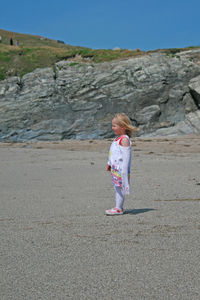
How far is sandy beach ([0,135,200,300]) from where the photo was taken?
2.37 metres

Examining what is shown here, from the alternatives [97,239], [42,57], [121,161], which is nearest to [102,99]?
[42,57]

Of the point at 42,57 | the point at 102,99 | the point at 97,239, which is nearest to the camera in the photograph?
the point at 97,239

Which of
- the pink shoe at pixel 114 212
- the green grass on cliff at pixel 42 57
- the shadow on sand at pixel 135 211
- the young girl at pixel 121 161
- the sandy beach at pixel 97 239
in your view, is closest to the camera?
the sandy beach at pixel 97 239

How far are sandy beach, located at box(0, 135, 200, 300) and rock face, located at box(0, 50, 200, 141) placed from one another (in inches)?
453

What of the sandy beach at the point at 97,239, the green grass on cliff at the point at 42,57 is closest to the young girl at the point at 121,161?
the sandy beach at the point at 97,239

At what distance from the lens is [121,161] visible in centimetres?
471

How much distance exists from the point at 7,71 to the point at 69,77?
3849 mm

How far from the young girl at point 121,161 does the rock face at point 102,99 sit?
537 inches

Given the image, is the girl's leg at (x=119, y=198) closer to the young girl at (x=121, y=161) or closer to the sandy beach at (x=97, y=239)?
the young girl at (x=121, y=161)

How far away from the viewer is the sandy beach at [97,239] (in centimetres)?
237

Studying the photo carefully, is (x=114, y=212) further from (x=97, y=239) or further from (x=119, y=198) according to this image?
(x=97, y=239)

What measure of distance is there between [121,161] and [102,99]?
593 inches

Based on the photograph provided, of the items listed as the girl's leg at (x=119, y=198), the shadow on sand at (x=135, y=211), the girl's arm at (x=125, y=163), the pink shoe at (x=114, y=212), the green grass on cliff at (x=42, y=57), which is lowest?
the shadow on sand at (x=135, y=211)

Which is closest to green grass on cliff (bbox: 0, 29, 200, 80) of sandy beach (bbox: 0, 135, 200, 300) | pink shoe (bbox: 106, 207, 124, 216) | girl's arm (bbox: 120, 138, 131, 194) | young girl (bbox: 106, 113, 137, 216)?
sandy beach (bbox: 0, 135, 200, 300)
